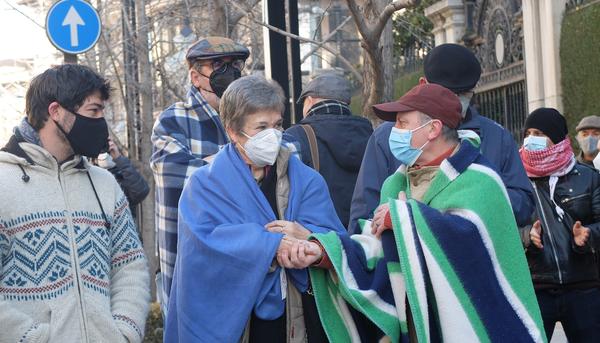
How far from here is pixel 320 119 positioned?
648cm

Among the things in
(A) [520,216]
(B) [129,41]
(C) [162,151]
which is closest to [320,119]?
(C) [162,151]

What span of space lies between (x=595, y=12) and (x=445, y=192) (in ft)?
32.0

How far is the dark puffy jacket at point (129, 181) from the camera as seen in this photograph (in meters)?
8.44

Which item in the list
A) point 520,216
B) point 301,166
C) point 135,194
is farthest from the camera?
point 135,194

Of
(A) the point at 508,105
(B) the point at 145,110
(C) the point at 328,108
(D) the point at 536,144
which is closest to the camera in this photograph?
(C) the point at 328,108

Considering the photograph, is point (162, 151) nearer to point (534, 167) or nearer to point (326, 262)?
point (326, 262)

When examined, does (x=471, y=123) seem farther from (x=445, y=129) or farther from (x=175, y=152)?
(x=175, y=152)

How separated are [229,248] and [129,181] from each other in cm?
384

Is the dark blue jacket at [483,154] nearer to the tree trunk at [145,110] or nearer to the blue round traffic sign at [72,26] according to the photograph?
the blue round traffic sign at [72,26]

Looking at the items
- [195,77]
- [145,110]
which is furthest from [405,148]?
[145,110]

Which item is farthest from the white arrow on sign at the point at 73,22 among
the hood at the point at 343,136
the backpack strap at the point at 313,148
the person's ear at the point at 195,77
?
the backpack strap at the point at 313,148

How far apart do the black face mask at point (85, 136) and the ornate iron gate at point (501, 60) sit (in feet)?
37.9

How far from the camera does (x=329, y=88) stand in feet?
21.9

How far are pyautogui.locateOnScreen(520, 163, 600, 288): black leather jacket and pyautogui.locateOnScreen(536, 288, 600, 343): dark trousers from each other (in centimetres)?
6
